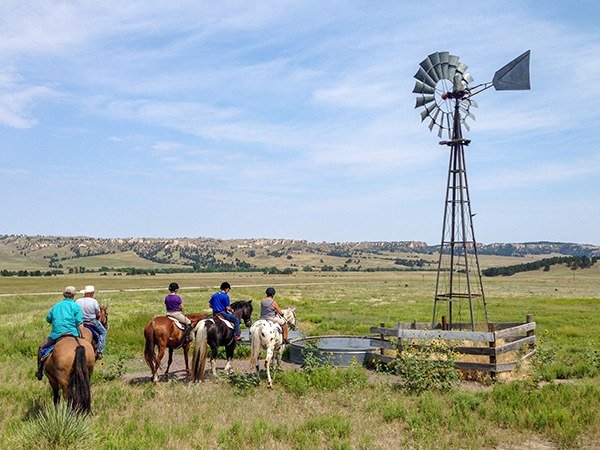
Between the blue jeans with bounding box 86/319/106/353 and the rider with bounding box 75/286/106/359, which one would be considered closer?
the rider with bounding box 75/286/106/359

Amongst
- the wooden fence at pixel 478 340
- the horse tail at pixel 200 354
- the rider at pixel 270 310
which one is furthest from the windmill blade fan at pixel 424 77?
the horse tail at pixel 200 354

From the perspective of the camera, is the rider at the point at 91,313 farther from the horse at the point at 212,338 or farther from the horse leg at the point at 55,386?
the horse at the point at 212,338

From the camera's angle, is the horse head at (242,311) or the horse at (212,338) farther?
the horse head at (242,311)

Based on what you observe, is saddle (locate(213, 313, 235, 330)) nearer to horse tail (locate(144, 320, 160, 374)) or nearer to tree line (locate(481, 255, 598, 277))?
horse tail (locate(144, 320, 160, 374))

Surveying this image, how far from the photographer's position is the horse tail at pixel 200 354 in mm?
11909

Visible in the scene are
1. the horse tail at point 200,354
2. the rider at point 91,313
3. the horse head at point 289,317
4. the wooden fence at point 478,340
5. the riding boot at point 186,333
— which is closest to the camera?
the rider at point 91,313

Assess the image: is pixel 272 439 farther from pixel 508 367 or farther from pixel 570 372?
pixel 570 372

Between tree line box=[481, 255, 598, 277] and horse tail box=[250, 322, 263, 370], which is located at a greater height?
horse tail box=[250, 322, 263, 370]

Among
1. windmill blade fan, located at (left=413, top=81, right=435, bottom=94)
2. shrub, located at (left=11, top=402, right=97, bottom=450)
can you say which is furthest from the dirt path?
windmill blade fan, located at (left=413, top=81, right=435, bottom=94)

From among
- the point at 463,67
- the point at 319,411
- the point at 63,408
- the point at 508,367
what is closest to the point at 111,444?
the point at 63,408

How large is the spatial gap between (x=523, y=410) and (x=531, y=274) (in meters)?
159

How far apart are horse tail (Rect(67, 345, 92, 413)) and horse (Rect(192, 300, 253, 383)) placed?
13.1ft

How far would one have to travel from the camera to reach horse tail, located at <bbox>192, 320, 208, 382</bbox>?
469 inches

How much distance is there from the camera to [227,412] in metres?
9.23
